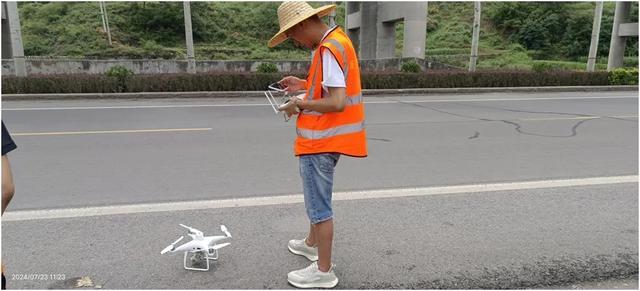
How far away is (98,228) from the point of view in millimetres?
3645

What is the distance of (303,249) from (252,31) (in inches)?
1431

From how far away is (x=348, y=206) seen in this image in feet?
13.8

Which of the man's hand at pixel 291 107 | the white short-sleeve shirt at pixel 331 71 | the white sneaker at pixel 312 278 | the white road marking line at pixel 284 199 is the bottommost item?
the white sneaker at pixel 312 278

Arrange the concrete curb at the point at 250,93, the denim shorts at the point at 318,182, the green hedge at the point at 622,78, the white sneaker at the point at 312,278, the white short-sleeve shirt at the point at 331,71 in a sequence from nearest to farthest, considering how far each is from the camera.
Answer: the white short-sleeve shirt at the point at 331,71 → the denim shorts at the point at 318,182 → the white sneaker at the point at 312,278 → the concrete curb at the point at 250,93 → the green hedge at the point at 622,78

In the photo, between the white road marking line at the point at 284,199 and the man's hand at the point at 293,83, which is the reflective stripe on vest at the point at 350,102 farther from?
the white road marking line at the point at 284,199

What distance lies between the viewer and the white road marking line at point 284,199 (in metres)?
3.97

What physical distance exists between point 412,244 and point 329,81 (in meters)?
1.57

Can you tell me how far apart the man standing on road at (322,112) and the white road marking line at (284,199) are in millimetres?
1542

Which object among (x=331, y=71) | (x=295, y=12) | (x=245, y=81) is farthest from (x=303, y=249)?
(x=245, y=81)

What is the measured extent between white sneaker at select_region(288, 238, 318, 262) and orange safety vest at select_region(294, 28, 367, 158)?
0.84 m

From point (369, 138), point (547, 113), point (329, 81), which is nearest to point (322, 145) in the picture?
point (329, 81)

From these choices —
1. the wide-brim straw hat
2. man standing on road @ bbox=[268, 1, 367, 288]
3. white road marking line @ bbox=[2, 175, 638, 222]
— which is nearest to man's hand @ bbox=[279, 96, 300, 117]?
man standing on road @ bbox=[268, 1, 367, 288]

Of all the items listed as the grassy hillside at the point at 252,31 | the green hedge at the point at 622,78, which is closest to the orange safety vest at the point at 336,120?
the green hedge at the point at 622,78

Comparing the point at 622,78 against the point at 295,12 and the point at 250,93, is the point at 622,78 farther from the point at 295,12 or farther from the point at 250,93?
the point at 295,12
